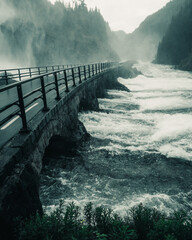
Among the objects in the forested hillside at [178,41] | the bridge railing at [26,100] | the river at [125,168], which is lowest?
the river at [125,168]

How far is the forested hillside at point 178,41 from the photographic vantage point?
85438 mm

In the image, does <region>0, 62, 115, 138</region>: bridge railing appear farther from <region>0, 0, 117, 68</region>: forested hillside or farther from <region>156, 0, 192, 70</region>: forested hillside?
<region>156, 0, 192, 70</region>: forested hillside

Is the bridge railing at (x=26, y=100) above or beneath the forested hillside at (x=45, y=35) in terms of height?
beneath

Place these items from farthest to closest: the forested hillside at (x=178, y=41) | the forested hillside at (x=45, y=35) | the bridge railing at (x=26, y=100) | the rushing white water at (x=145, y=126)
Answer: the forested hillside at (x=178, y=41) < the forested hillside at (x=45, y=35) < the rushing white water at (x=145, y=126) < the bridge railing at (x=26, y=100)

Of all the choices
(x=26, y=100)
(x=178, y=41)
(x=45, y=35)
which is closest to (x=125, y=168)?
(x=26, y=100)

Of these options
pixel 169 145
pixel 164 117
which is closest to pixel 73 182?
pixel 169 145

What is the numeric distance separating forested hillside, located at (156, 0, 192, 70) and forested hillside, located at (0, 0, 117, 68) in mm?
26222

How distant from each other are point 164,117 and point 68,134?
772cm

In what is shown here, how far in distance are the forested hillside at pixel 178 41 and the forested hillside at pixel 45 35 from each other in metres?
26.2

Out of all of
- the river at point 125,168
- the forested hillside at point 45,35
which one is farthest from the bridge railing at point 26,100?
the forested hillside at point 45,35

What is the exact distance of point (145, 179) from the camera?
21.2 ft

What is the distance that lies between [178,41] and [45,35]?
192ft

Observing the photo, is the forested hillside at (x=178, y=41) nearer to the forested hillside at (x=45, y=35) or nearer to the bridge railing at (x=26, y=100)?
the forested hillside at (x=45, y=35)

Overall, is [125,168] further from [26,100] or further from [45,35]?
[45,35]
